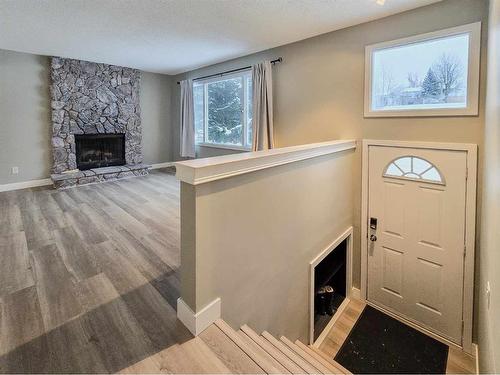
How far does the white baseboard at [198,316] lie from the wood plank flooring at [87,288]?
55mm

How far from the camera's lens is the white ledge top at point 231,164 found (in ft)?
5.11

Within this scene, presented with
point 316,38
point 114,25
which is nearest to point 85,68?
point 114,25

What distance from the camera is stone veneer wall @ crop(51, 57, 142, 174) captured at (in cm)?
541

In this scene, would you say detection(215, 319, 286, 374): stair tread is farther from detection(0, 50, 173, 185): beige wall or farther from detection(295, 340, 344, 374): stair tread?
detection(0, 50, 173, 185): beige wall

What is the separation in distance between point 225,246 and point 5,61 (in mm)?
5664

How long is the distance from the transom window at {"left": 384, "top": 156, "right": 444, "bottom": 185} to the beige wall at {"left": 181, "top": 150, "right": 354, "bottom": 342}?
1.83 ft

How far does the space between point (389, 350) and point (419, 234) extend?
1.32 m

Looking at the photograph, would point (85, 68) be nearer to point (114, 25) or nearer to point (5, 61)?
point (5, 61)

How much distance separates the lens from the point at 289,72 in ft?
14.0

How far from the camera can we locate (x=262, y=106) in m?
4.57

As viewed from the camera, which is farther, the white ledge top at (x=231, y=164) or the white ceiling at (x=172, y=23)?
the white ceiling at (x=172, y=23)

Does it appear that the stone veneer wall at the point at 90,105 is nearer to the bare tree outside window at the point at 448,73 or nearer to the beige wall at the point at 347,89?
the beige wall at the point at 347,89

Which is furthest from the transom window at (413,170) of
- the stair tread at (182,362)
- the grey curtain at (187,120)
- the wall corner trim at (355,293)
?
the grey curtain at (187,120)

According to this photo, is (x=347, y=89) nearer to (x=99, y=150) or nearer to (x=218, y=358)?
(x=218, y=358)
